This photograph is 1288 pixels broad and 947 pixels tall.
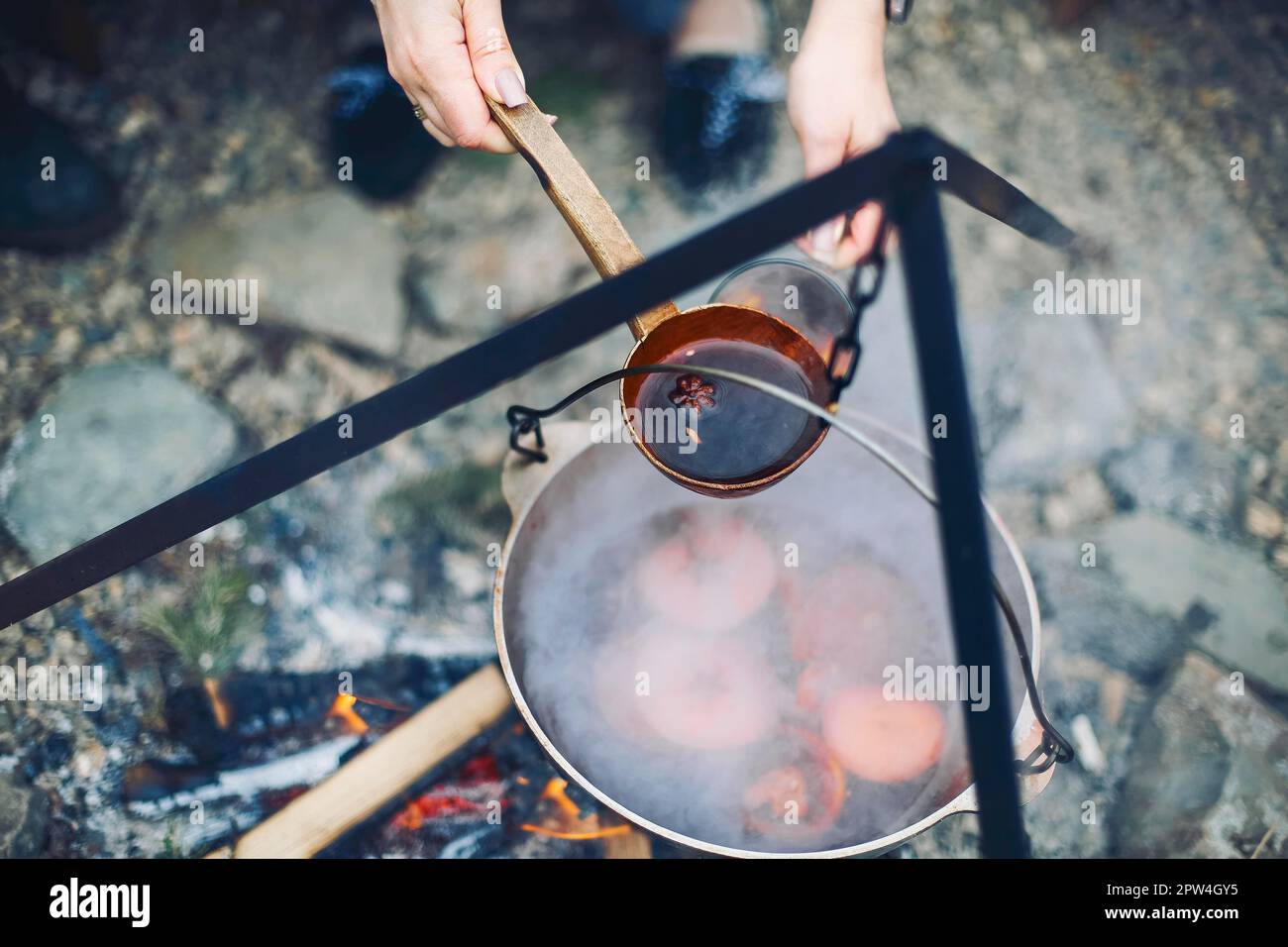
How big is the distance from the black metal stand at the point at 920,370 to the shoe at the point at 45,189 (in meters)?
2.51

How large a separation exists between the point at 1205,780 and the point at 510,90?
9.31ft

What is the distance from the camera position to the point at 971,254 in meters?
3.16

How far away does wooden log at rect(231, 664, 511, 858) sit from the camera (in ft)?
6.93

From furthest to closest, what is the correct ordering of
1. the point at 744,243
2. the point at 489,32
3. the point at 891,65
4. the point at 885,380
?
the point at 891,65, the point at 885,380, the point at 489,32, the point at 744,243

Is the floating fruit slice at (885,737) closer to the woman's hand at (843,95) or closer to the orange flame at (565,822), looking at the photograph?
the orange flame at (565,822)

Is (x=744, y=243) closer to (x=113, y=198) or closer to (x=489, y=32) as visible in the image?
(x=489, y=32)

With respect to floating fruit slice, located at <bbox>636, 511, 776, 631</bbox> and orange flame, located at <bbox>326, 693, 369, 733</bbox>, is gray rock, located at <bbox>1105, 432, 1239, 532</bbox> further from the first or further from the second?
orange flame, located at <bbox>326, 693, 369, 733</bbox>

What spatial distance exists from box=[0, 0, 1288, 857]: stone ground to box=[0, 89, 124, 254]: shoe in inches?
3.8

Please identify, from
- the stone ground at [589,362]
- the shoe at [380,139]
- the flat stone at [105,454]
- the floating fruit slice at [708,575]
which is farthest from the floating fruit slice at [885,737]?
the shoe at [380,139]


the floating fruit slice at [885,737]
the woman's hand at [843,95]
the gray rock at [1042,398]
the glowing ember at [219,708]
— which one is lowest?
the floating fruit slice at [885,737]

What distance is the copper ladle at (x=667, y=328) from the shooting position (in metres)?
1.44

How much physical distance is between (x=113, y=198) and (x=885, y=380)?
311 centimetres

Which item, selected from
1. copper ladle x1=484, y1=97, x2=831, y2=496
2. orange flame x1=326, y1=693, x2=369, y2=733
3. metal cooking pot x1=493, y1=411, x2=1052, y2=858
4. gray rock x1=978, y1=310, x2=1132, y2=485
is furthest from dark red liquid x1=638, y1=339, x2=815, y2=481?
gray rock x1=978, y1=310, x2=1132, y2=485
